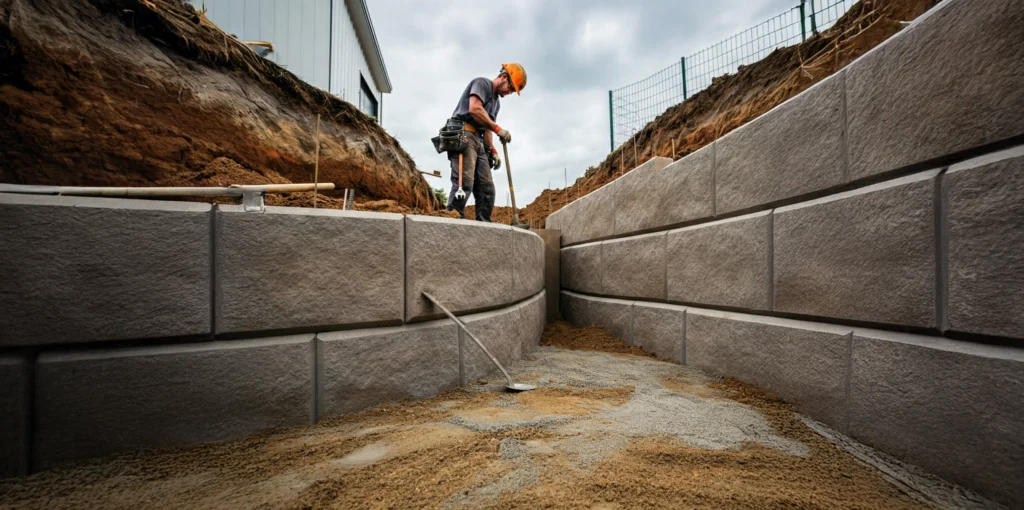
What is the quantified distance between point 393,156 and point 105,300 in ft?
20.1

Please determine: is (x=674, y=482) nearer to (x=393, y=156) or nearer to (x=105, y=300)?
(x=105, y=300)

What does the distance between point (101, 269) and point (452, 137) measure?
3.24m

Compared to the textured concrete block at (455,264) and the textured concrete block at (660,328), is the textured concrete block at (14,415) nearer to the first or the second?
the textured concrete block at (455,264)

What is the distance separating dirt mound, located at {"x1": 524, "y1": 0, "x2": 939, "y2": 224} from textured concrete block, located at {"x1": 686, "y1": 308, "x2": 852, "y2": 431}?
11.1 feet

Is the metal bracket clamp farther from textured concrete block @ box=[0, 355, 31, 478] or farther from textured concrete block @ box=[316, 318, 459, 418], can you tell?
textured concrete block @ box=[0, 355, 31, 478]

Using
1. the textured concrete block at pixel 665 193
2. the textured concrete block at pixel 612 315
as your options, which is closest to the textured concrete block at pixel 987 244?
the textured concrete block at pixel 665 193

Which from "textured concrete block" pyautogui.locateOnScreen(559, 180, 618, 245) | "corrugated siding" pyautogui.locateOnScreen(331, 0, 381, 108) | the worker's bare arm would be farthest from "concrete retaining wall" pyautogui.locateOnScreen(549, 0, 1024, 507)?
"corrugated siding" pyautogui.locateOnScreen(331, 0, 381, 108)

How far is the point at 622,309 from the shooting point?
13.3 feet

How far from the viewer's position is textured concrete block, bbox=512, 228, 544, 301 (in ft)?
10.9

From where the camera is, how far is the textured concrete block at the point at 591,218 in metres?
4.46

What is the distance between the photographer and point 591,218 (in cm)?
490

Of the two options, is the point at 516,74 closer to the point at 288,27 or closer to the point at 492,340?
the point at 492,340

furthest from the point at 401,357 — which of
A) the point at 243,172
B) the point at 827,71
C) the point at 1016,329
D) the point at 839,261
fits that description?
the point at 827,71

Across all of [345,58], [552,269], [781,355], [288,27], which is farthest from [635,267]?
[345,58]
